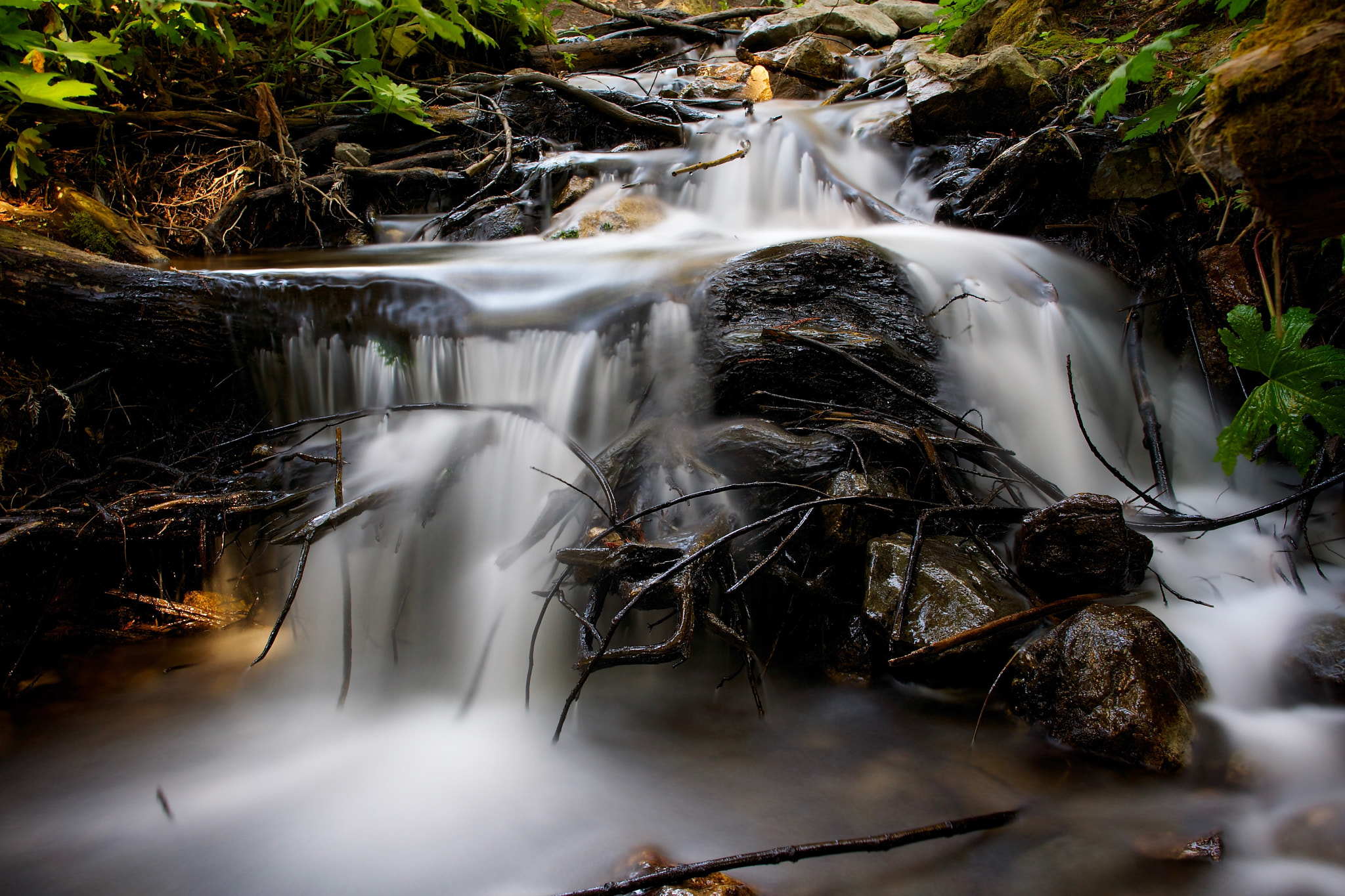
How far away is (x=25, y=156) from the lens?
365 cm

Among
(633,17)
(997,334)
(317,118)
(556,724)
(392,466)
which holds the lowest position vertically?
(556,724)

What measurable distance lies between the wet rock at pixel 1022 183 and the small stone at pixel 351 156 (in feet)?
16.7

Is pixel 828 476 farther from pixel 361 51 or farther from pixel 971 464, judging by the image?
pixel 361 51

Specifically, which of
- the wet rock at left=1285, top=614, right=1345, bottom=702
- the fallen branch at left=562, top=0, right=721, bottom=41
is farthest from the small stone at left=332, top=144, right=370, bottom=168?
the wet rock at left=1285, top=614, right=1345, bottom=702

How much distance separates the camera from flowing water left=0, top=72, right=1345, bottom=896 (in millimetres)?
1642

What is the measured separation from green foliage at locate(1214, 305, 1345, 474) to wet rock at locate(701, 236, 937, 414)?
113 centimetres

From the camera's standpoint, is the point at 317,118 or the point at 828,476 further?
the point at 317,118

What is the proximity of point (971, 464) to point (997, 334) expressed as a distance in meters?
1.05

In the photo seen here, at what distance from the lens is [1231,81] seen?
1415mm

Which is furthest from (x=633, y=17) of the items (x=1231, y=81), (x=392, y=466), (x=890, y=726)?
(x=890, y=726)

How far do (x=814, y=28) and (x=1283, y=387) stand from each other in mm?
8775

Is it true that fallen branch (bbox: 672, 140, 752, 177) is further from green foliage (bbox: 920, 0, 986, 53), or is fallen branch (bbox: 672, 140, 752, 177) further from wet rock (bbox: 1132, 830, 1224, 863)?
wet rock (bbox: 1132, 830, 1224, 863)

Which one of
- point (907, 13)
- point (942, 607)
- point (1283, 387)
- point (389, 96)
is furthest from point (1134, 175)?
point (907, 13)

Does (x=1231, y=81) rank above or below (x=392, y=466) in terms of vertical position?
above
